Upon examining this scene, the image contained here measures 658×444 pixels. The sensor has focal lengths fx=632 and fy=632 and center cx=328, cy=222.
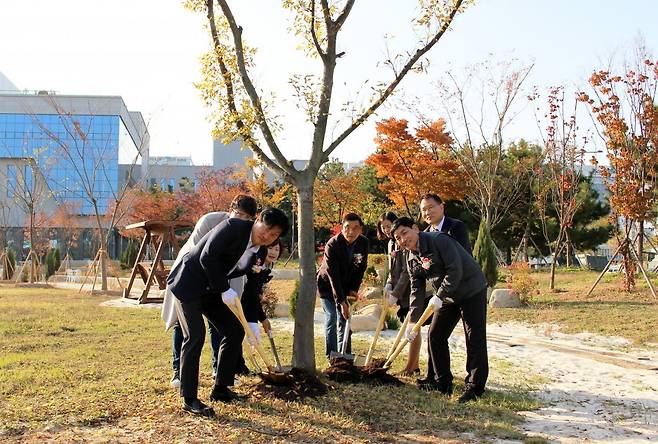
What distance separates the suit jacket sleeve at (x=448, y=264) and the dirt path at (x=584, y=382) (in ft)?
3.26

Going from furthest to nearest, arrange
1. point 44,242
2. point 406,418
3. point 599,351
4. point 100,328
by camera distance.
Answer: point 44,242, point 100,328, point 599,351, point 406,418

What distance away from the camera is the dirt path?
4.02 m

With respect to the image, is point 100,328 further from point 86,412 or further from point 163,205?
point 163,205

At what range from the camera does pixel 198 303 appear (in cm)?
417

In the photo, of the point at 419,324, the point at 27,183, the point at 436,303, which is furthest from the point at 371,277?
the point at 27,183

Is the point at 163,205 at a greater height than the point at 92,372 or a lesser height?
greater

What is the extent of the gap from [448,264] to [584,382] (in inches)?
81.9

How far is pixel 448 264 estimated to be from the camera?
4.53 metres

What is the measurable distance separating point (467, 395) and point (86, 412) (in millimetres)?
2656

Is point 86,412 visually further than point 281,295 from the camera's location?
Result: No

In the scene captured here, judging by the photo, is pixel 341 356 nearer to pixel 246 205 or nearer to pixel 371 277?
pixel 246 205

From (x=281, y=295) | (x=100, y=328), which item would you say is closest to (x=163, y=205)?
(x=281, y=295)

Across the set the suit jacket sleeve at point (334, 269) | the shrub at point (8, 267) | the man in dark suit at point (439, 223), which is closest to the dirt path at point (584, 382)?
the man in dark suit at point (439, 223)

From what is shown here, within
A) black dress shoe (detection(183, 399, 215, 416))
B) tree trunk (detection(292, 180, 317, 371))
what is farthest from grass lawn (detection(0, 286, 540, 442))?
tree trunk (detection(292, 180, 317, 371))
